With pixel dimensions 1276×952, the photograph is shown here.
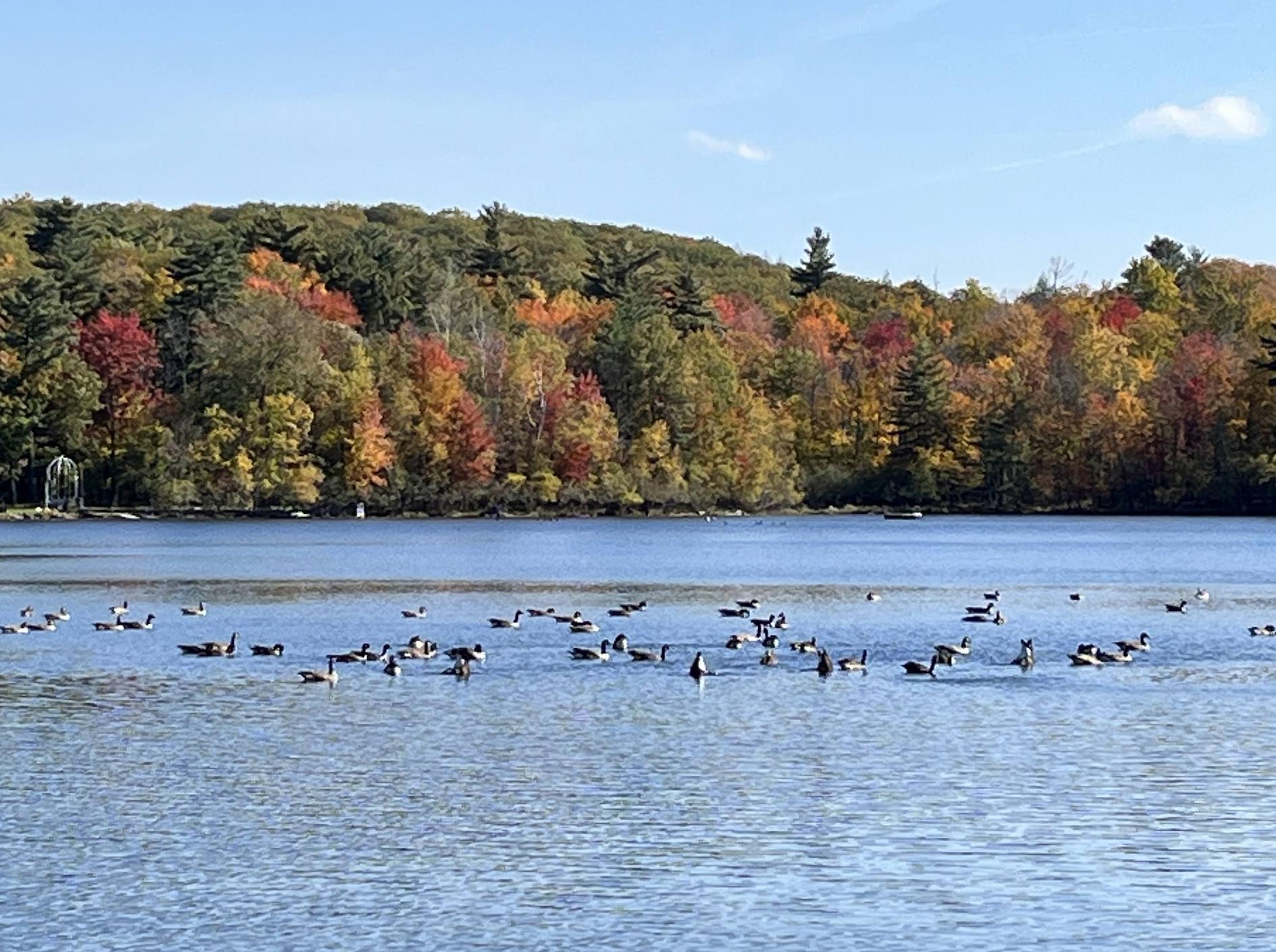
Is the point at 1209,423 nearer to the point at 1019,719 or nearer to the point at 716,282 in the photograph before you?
the point at 716,282

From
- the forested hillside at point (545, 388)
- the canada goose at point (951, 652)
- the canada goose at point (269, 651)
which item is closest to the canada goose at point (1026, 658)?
the canada goose at point (951, 652)

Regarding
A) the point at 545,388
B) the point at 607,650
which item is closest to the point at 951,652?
the point at 607,650

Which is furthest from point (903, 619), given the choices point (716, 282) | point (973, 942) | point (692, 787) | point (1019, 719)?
point (716, 282)

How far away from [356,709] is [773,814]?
37.3ft

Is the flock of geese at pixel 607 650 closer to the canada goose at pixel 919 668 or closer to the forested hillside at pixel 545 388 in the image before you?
the canada goose at pixel 919 668

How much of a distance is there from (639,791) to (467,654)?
47.9 feet

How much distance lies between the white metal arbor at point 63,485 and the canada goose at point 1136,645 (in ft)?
265

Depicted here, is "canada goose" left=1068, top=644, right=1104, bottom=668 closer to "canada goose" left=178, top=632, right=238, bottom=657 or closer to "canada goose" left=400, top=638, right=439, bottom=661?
"canada goose" left=400, top=638, right=439, bottom=661

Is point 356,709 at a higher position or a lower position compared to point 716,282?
lower

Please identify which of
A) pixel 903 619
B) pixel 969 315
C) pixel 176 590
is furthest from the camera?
pixel 969 315

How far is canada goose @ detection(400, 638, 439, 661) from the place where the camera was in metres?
41.5

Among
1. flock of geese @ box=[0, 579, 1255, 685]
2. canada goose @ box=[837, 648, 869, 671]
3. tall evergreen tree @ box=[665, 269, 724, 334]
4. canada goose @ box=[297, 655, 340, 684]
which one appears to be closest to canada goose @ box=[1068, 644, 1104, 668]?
flock of geese @ box=[0, 579, 1255, 685]

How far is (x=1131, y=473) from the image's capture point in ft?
433

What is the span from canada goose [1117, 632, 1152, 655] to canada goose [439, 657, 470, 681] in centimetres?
1317
